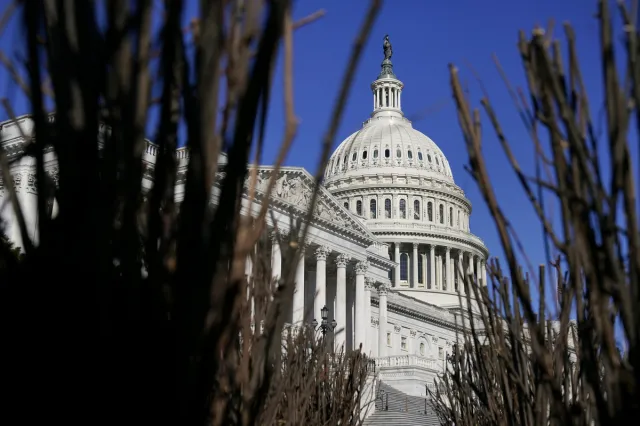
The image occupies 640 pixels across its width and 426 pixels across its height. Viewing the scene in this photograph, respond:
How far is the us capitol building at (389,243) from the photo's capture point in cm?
6362

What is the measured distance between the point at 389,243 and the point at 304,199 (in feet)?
190

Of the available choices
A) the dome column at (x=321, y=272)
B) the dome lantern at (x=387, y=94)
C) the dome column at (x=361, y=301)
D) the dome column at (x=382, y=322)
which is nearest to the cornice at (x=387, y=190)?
the dome lantern at (x=387, y=94)

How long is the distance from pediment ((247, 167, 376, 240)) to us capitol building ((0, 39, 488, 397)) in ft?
0.30

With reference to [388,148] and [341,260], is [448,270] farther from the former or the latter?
[341,260]

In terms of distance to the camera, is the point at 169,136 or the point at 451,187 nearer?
the point at 169,136

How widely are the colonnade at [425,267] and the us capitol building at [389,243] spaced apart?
0.45ft

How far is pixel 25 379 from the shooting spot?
12.8 feet

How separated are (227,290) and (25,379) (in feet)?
3.08

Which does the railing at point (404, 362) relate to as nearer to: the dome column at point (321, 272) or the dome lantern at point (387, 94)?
the dome column at point (321, 272)

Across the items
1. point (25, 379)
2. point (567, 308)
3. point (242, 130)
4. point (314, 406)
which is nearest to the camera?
point (242, 130)

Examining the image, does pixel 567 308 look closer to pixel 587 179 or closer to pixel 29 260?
pixel 587 179

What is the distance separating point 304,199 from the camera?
60719 mm

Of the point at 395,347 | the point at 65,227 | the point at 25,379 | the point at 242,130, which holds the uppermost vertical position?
the point at 395,347

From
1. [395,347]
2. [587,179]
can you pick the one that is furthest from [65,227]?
[395,347]
